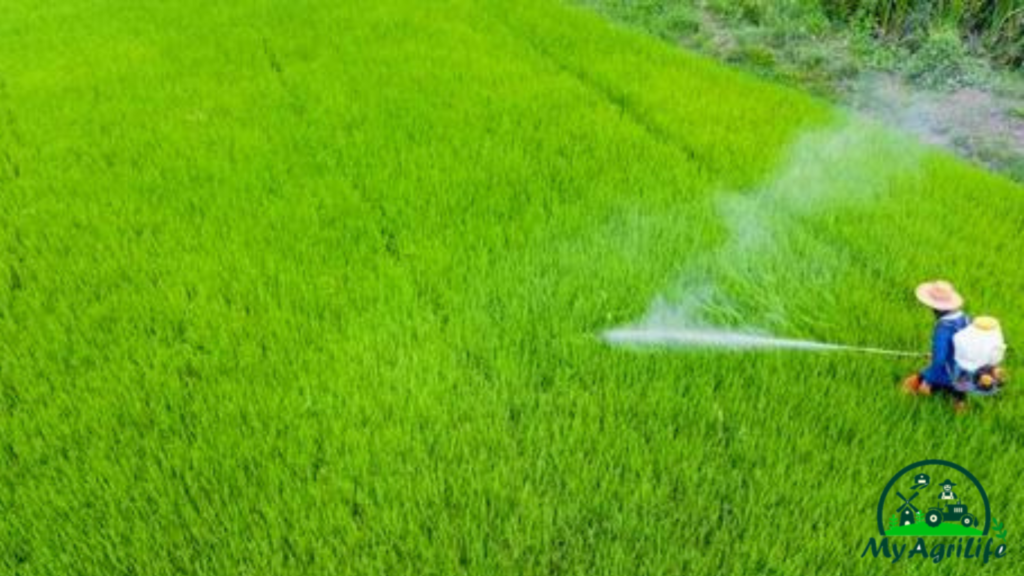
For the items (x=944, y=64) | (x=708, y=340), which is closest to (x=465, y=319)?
(x=708, y=340)

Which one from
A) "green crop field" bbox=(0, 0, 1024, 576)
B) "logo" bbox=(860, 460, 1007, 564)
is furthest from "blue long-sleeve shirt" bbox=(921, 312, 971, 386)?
"logo" bbox=(860, 460, 1007, 564)

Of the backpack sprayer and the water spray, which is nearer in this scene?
the backpack sprayer

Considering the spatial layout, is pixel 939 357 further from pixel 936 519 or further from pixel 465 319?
pixel 465 319

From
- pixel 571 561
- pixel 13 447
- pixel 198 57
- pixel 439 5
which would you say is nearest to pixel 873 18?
pixel 439 5

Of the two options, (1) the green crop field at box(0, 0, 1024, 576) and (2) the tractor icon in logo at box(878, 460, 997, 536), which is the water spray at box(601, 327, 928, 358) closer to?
(1) the green crop field at box(0, 0, 1024, 576)

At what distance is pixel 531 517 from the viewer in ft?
6.75

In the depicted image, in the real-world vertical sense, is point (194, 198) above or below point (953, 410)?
above

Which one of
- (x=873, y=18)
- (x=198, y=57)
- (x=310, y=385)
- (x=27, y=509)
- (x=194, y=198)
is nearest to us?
(x=27, y=509)

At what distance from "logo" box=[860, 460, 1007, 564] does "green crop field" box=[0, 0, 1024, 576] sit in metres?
0.04

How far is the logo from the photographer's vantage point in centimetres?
196

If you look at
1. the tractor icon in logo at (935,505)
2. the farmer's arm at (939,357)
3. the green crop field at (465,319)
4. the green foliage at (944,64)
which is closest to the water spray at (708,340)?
the green crop field at (465,319)

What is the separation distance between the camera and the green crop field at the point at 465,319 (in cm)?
206

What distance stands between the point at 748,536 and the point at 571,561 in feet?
1.33

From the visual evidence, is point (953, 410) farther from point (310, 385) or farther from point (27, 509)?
point (27, 509)
